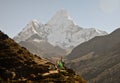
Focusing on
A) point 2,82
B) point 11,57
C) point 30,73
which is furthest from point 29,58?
point 2,82

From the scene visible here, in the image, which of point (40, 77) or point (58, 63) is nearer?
point (40, 77)

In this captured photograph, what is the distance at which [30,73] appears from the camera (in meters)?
84.7

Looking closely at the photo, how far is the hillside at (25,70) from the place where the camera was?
255ft

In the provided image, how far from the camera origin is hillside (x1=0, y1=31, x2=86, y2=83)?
77.8 meters

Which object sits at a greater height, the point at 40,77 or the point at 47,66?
the point at 47,66

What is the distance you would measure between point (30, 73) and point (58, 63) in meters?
8.74

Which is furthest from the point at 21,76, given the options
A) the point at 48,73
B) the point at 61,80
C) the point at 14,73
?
the point at 61,80

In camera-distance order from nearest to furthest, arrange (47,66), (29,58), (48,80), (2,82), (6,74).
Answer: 1. (2,82)
2. (48,80)
3. (6,74)
4. (47,66)
5. (29,58)

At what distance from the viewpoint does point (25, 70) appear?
3430 inches

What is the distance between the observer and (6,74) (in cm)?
8181

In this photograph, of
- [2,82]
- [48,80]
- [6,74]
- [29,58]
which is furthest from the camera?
[29,58]

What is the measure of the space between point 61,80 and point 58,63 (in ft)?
31.3

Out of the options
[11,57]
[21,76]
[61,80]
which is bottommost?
[61,80]

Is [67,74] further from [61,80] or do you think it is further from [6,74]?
[6,74]
